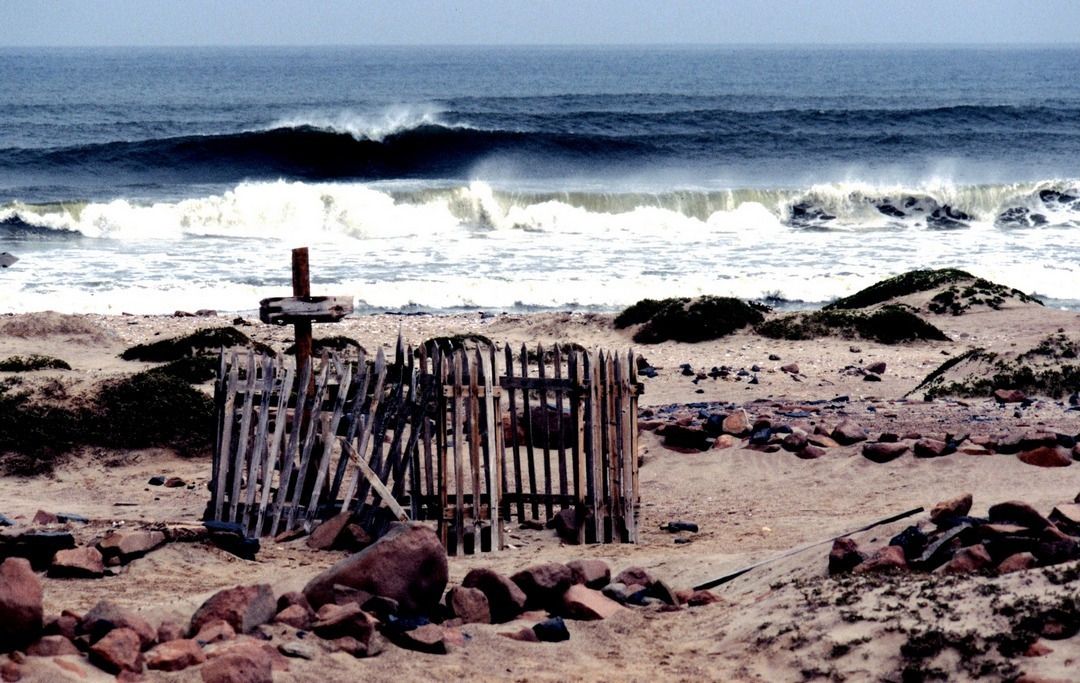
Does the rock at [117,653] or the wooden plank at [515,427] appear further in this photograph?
the wooden plank at [515,427]

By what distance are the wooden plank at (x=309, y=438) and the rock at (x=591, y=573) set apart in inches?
98.4

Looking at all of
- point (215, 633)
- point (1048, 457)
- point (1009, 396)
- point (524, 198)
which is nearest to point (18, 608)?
point (215, 633)

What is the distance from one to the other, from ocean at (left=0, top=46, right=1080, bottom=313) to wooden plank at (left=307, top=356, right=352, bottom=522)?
49.7ft

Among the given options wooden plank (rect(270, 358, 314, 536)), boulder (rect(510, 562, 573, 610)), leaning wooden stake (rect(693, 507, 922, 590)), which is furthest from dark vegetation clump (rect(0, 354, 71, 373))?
leaning wooden stake (rect(693, 507, 922, 590))

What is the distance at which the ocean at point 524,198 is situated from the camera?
27.8 metres

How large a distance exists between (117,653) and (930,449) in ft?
24.6

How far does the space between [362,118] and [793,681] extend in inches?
2258

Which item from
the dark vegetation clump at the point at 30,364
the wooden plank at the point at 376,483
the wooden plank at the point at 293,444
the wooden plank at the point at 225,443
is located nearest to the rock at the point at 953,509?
the wooden plank at the point at 376,483

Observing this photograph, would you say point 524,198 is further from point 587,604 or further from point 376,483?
point 587,604

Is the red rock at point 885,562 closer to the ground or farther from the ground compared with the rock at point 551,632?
farther from the ground

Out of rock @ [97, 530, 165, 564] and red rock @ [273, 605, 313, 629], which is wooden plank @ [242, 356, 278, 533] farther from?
red rock @ [273, 605, 313, 629]

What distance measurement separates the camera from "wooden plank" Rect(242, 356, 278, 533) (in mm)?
10484

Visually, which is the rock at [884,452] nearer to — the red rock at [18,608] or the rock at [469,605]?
the rock at [469,605]

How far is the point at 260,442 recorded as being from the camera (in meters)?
10.5
